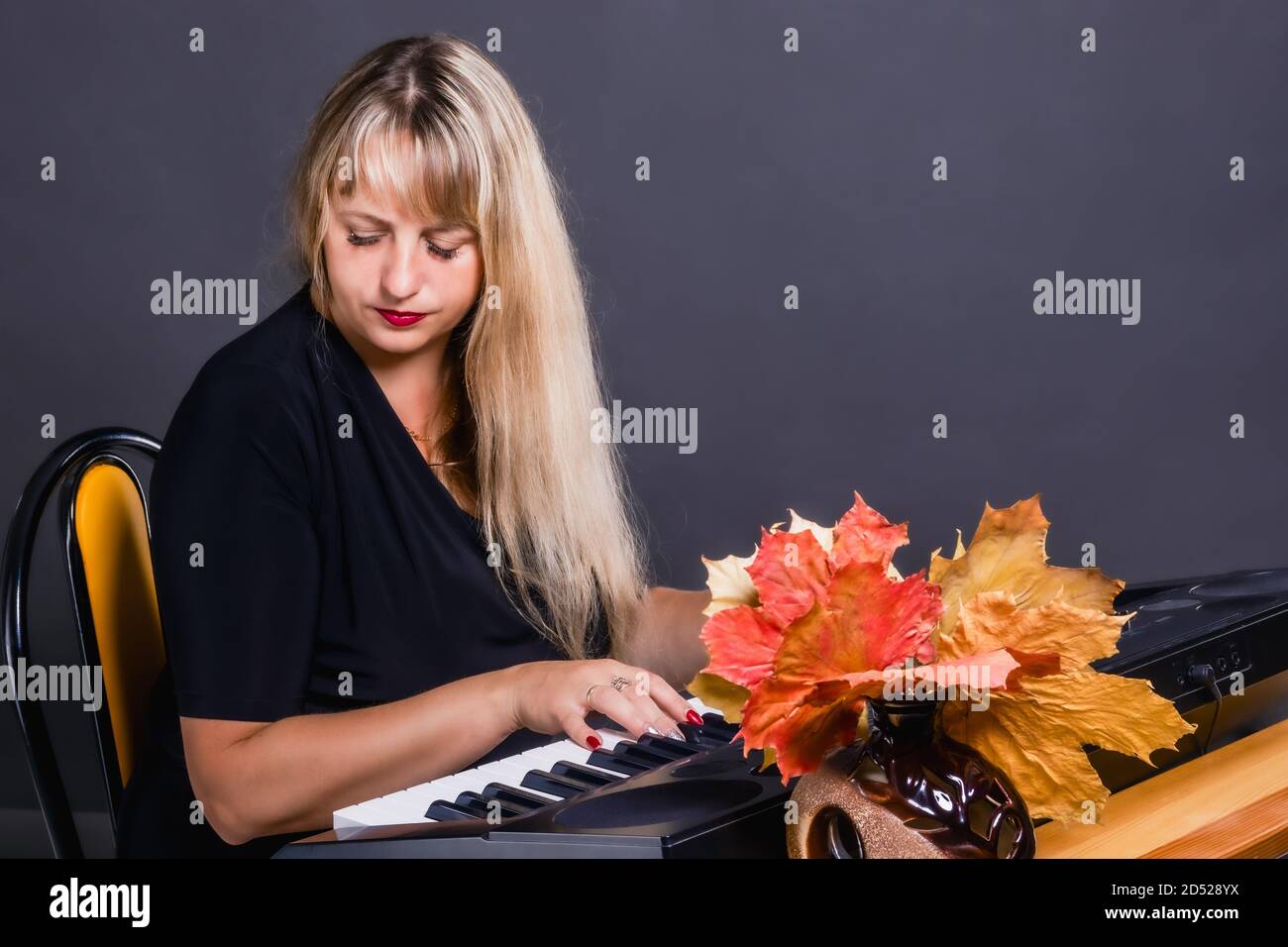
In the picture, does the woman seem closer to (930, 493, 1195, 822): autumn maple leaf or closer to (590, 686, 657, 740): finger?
(590, 686, 657, 740): finger

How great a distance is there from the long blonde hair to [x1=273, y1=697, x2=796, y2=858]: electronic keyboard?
531 millimetres

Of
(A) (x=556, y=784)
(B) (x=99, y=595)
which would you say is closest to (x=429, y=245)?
(B) (x=99, y=595)

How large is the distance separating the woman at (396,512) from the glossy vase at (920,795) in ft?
1.23

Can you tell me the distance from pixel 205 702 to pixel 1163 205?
2.69 m

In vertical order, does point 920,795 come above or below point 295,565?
below

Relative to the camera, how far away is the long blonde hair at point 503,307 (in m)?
1.63

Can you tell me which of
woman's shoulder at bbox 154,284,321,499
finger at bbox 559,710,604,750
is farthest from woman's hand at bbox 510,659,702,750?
woman's shoulder at bbox 154,284,321,499

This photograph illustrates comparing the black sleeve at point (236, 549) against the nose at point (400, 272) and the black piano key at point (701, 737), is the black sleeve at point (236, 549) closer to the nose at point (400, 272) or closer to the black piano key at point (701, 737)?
the nose at point (400, 272)

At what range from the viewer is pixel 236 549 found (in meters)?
1.49

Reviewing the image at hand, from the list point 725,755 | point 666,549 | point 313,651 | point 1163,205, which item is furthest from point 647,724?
point 1163,205

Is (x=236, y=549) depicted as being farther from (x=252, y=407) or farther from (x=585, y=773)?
(x=585, y=773)

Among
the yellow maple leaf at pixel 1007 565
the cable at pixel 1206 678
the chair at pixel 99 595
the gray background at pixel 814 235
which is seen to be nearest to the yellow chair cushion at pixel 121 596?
the chair at pixel 99 595

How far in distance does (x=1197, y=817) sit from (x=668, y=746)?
49 centimetres

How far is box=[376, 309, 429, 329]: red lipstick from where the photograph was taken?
1.65m
